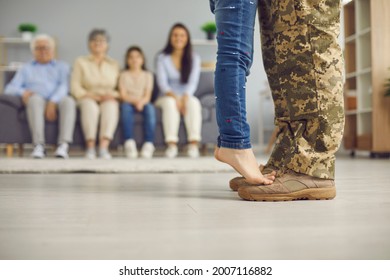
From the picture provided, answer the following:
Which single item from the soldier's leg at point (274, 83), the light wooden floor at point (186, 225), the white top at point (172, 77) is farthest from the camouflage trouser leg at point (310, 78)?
the white top at point (172, 77)

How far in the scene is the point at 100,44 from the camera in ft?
16.3

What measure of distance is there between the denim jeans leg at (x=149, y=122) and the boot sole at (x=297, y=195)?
10.6ft

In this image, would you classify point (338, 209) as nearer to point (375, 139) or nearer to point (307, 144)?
point (307, 144)

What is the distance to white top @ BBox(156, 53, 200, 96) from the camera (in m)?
4.92

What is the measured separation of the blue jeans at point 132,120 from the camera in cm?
468

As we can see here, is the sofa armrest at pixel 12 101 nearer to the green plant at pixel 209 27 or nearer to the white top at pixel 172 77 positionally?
the white top at pixel 172 77

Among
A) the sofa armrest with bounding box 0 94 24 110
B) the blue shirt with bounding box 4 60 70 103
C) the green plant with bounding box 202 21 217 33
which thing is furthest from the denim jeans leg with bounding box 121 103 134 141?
the green plant with bounding box 202 21 217 33

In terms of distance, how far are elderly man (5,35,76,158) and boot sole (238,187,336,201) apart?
3101 mm

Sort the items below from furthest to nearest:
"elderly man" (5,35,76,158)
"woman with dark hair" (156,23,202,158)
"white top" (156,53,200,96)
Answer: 1. "white top" (156,53,200,96)
2. "woman with dark hair" (156,23,202,158)
3. "elderly man" (5,35,76,158)

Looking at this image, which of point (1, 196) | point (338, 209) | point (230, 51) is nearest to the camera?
point (338, 209)

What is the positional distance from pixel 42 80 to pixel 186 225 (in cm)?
409

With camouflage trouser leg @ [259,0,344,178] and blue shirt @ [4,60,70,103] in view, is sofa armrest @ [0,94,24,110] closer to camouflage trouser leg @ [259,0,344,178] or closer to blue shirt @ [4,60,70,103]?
blue shirt @ [4,60,70,103]

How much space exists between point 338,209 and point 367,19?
389 cm
